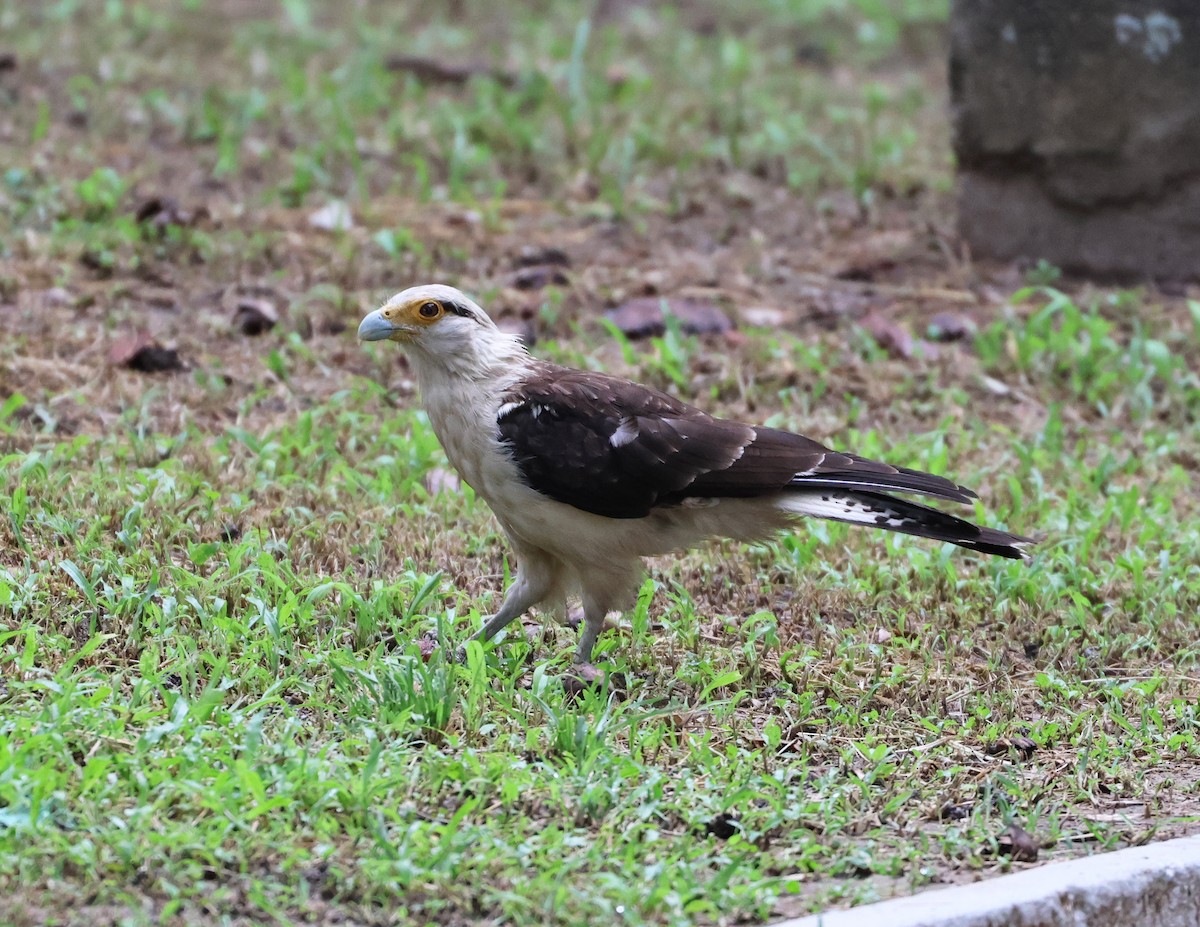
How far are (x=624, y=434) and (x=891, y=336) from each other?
3247mm

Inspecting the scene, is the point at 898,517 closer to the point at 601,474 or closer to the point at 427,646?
the point at 601,474

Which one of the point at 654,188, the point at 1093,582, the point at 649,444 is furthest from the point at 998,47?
the point at 649,444

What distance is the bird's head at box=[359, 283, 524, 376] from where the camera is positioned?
5.29m

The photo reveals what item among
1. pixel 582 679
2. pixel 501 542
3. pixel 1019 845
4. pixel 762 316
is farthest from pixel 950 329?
pixel 1019 845

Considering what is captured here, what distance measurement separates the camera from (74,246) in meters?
8.10

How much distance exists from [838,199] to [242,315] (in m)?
3.91

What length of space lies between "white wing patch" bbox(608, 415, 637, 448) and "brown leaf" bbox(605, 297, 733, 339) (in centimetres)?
281

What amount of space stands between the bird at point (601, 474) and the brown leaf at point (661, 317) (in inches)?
105

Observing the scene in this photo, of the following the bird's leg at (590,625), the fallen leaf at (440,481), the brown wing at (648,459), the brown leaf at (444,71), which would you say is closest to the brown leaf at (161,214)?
the fallen leaf at (440,481)

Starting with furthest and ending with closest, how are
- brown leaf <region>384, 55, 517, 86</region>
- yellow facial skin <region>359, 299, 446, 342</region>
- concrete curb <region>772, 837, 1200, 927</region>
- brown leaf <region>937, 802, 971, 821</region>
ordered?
brown leaf <region>384, 55, 517, 86</region>, yellow facial skin <region>359, 299, 446, 342</region>, brown leaf <region>937, 802, 971, 821</region>, concrete curb <region>772, 837, 1200, 927</region>

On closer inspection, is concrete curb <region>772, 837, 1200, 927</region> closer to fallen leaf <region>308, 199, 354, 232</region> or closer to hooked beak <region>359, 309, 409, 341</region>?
hooked beak <region>359, 309, 409, 341</region>

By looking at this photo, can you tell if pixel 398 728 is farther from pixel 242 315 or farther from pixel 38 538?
pixel 242 315

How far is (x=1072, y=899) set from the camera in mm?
3744

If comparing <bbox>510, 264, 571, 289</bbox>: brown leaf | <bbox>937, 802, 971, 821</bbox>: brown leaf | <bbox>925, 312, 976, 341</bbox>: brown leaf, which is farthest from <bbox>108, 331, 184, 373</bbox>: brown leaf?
<bbox>937, 802, 971, 821</bbox>: brown leaf
